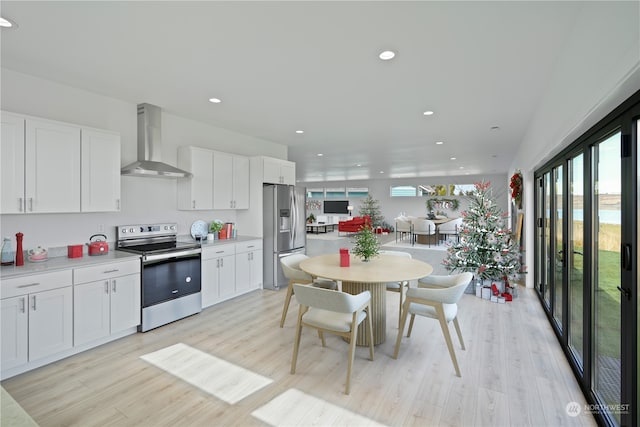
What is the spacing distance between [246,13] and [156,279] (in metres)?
2.98

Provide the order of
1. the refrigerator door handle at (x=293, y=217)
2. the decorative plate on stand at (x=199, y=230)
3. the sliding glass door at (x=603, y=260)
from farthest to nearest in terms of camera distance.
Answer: the refrigerator door handle at (x=293, y=217)
the decorative plate on stand at (x=199, y=230)
the sliding glass door at (x=603, y=260)

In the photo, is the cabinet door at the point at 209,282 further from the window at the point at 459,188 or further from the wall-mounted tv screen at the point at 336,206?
the wall-mounted tv screen at the point at 336,206

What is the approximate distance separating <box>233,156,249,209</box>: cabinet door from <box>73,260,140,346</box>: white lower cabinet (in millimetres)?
1946

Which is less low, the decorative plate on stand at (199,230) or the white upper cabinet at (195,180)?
the white upper cabinet at (195,180)

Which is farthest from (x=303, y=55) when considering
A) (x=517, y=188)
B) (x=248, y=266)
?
(x=517, y=188)

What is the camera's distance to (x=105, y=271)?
3115mm

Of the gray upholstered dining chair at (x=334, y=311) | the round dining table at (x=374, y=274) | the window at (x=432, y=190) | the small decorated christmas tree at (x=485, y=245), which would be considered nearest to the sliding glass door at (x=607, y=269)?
the round dining table at (x=374, y=274)

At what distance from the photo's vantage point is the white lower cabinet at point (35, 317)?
2.50m

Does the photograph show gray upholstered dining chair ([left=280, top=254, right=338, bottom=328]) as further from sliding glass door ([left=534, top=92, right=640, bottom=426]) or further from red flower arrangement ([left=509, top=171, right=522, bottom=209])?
red flower arrangement ([left=509, top=171, right=522, bottom=209])

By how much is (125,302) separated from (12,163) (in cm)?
165

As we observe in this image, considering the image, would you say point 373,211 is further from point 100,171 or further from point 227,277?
point 100,171

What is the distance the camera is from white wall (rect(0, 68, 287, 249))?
9.87ft

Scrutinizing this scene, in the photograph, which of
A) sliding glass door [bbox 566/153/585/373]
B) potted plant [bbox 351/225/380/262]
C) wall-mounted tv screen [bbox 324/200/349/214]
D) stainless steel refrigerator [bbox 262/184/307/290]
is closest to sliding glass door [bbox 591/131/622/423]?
sliding glass door [bbox 566/153/585/373]

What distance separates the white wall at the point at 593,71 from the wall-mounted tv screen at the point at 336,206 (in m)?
13.4
